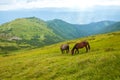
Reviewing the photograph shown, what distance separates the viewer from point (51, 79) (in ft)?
124

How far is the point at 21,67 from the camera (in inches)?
2000

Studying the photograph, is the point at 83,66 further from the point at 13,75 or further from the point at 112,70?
the point at 13,75

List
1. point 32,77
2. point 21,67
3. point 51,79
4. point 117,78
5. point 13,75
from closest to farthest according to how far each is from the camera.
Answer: point 117,78 < point 51,79 < point 32,77 < point 13,75 < point 21,67

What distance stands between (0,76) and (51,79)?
45.2 ft

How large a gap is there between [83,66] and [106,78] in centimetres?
666

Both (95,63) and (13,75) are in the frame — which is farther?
(13,75)

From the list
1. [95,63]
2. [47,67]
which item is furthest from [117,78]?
[47,67]

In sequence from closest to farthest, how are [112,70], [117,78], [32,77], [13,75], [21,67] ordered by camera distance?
[117,78], [112,70], [32,77], [13,75], [21,67]

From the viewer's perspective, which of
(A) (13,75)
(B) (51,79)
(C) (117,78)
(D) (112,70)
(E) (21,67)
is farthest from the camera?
(E) (21,67)

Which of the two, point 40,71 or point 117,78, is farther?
point 40,71

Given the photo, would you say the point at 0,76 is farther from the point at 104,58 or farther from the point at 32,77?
the point at 104,58

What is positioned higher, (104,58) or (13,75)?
(104,58)

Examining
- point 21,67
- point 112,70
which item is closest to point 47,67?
point 21,67

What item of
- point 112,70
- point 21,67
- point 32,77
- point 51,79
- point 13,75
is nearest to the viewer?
point 112,70
